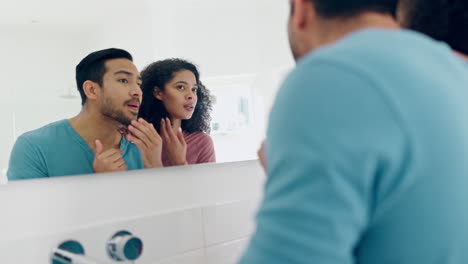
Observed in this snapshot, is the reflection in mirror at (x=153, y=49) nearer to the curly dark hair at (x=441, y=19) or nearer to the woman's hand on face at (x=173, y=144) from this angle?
the woman's hand on face at (x=173, y=144)

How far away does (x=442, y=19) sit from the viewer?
74 cm

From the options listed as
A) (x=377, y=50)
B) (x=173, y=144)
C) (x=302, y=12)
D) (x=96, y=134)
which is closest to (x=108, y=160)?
(x=96, y=134)

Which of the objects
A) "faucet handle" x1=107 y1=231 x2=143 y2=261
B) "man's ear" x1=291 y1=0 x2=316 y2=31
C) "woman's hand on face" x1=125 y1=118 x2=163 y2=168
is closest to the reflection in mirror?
"woman's hand on face" x1=125 y1=118 x2=163 y2=168

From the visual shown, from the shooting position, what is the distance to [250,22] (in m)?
1.27

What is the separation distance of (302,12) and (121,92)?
0.56 meters

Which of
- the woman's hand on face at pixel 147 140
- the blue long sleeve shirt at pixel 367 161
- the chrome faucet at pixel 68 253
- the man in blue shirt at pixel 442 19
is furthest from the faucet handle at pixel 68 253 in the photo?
the man in blue shirt at pixel 442 19

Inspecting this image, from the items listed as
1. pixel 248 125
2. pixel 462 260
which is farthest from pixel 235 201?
pixel 462 260

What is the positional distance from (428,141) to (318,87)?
4.5 inches

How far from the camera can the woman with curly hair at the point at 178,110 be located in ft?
3.55

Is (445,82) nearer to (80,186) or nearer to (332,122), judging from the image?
(332,122)

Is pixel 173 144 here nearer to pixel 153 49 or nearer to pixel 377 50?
pixel 153 49

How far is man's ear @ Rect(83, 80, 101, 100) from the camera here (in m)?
0.94

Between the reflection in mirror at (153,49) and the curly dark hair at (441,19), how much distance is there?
553 millimetres

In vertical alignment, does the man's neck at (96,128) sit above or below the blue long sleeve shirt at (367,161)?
below
